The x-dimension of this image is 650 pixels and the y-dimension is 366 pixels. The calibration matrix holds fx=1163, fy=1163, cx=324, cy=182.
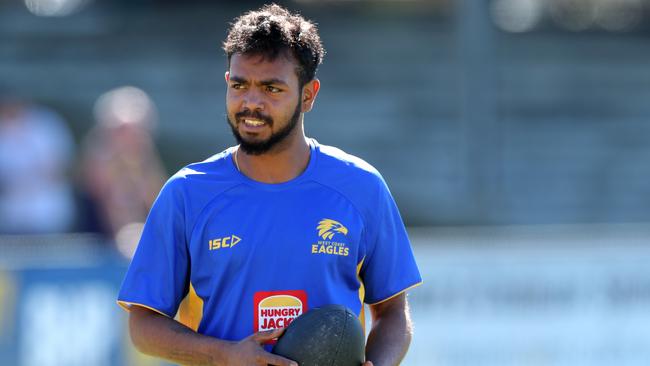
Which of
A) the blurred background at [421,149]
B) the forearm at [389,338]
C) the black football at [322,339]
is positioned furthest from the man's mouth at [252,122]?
the blurred background at [421,149]

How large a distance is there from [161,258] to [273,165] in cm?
45

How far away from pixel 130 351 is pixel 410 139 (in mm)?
6117

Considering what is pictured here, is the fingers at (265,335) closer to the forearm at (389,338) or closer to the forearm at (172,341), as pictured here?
the forearm at (172,341)

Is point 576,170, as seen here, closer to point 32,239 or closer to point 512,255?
point 512,255

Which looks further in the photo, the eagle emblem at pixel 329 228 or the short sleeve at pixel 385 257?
the short sleeve at pixel 385 257

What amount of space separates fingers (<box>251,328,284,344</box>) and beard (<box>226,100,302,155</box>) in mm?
563

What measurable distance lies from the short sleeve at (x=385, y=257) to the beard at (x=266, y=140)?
0.37 metres

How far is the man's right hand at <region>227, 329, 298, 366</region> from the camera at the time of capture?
325cm

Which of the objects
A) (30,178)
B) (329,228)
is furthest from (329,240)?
(30,178)

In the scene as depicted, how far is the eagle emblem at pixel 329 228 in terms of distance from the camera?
354 centimetres

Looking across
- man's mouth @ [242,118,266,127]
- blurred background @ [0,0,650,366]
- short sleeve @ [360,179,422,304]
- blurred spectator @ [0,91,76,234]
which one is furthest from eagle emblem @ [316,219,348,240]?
blurred spectator @ [0,91,76,234]

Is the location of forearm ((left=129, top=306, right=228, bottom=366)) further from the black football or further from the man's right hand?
the black football

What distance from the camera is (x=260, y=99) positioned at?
3.45m

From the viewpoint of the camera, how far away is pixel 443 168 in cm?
1273
